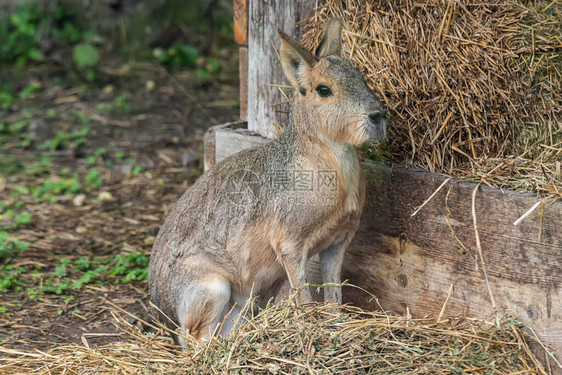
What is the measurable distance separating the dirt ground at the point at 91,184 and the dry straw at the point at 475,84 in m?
2.18

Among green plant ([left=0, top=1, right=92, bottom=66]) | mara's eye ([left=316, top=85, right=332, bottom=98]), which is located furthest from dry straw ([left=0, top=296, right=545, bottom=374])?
green plant ([left=0, top=1, right=92, bottom=66])

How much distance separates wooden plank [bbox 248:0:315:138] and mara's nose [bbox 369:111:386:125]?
1.12m

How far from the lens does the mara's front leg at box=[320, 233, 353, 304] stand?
421 cm

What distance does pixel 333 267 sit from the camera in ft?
13.9

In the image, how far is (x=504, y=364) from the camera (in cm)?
356

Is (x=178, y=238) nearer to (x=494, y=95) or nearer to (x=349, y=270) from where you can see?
(x=349, y=270)

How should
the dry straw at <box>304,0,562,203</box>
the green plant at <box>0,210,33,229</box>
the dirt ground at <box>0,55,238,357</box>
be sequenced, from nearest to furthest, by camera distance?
1. the dry straw at <box>304,0,562,203</box>
2. the dirt ground at <box>0,55,238,357</box>
3. the green plant at <box>0,210,33,229</box>

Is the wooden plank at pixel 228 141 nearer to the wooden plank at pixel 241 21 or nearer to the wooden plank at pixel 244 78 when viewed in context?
the wooden plank at pixel 244 78

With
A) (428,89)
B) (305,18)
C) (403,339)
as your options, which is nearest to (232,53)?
(305,18)

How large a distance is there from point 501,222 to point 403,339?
2.78 feet

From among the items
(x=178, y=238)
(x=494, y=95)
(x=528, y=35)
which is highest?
(x=528, y=35)

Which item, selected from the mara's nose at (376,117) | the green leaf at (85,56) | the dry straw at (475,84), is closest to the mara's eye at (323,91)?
the mara's nose at (376,117)

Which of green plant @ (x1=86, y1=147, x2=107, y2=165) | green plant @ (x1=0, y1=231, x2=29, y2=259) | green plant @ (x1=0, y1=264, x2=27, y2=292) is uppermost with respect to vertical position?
green plant @ (x1=86, y1=147, x2=107, y2=165)

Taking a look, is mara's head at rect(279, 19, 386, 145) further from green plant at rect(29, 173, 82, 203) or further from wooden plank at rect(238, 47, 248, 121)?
green plant at rect(29, 173, 82, 203)
